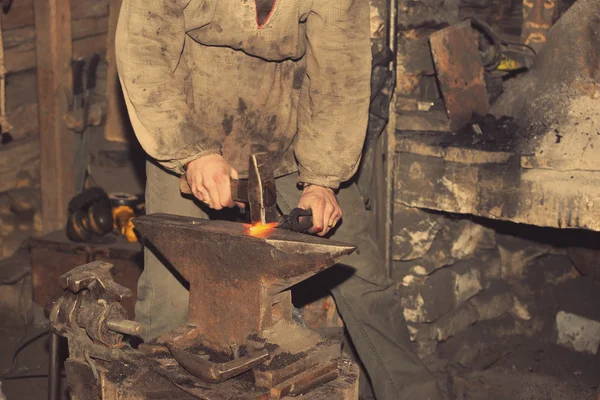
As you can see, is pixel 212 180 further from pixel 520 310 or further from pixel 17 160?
pixel 520 310

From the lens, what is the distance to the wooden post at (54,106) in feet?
17.2

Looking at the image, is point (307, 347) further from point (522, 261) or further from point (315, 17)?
point (522, 261)

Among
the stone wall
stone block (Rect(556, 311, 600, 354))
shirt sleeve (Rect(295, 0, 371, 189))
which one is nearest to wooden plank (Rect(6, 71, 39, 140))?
the stone wall

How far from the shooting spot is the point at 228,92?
137 inches

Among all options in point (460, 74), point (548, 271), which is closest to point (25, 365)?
point (460, 74)

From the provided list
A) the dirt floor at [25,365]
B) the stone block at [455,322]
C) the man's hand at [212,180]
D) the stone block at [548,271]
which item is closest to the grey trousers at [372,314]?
the man's hand at [212,180]

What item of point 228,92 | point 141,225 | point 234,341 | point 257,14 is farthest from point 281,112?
point 234,341

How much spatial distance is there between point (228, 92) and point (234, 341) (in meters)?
1.07

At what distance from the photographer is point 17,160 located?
5.32m

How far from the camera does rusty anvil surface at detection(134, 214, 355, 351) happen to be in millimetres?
2711

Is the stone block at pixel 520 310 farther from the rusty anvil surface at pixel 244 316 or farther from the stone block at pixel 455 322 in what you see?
the rusty anvil surface at pixel 244 316

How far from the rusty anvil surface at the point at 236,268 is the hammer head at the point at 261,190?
0.08m

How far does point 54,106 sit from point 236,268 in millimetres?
2989

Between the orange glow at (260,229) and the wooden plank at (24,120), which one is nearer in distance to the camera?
the orange glow at (260,229)
